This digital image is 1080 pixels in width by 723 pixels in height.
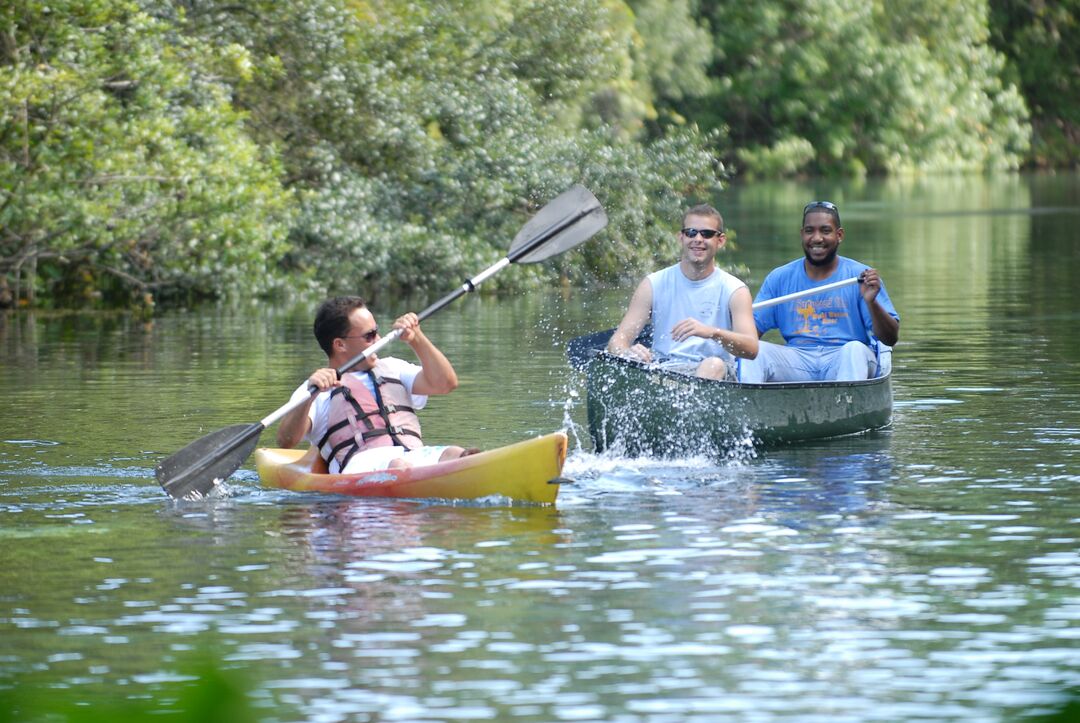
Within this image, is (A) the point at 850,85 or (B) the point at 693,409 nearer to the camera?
(B) the point at 693,409

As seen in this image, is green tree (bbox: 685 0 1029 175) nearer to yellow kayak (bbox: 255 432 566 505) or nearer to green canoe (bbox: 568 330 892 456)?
green canoe (bbox: 568 330 892 456)

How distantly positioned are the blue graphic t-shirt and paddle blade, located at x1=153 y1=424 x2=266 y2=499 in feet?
10.5

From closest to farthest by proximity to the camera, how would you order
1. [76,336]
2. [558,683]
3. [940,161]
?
1. [558,683]
2. [76,336]
3. [940,161]

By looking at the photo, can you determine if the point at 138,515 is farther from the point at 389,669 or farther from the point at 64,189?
the point at 64,189

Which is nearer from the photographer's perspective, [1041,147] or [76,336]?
[76,336]

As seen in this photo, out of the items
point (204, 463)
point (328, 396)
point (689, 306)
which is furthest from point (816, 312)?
point (204, 463)

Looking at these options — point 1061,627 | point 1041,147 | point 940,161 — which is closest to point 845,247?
point 1061,627

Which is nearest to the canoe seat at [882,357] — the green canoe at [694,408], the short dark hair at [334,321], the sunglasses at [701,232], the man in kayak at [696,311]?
the green canoe at [694,408]

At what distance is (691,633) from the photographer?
6.27 meters

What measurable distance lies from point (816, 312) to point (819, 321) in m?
0.06

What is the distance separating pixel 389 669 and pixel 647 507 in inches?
120

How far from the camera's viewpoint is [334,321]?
8859mm

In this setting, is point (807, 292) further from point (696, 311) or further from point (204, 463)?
point (204, 463)

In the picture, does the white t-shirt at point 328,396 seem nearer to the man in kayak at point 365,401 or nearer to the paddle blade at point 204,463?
the man in kayak at point 365,401
